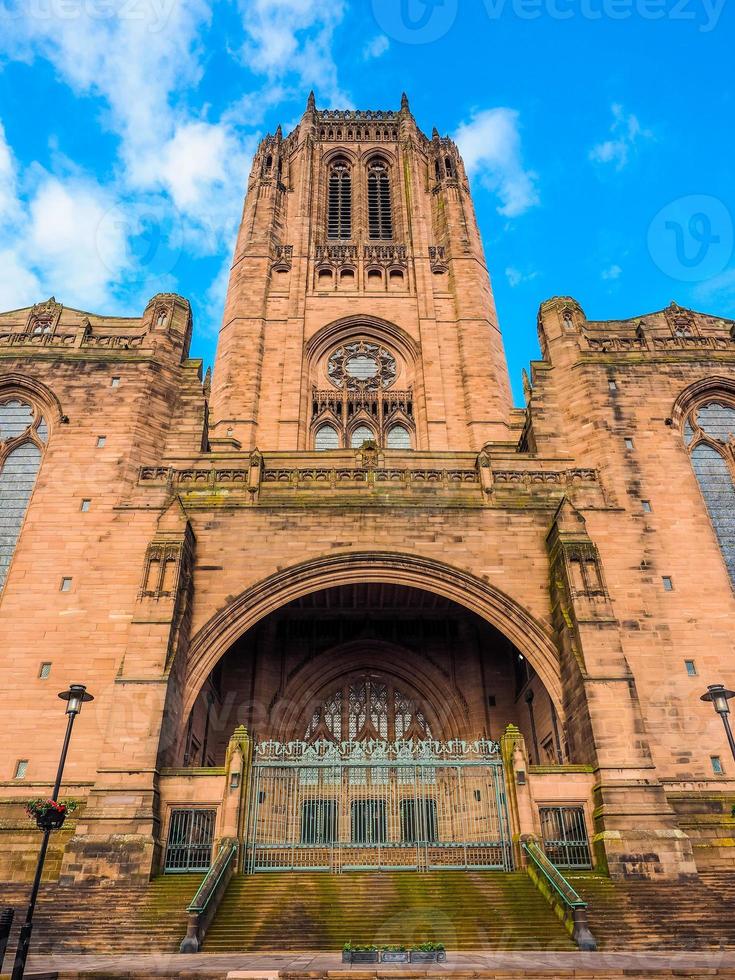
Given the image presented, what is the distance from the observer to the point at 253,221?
38.8 meters

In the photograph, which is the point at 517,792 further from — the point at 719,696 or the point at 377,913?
the point at 719,696

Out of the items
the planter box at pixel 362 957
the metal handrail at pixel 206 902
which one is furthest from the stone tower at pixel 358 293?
the planter box at pixel 362 957

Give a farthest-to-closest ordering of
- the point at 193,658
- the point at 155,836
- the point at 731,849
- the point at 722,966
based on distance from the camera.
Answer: the point at 193,658
the point at 731,849
the point at 155,836
the point at 722,966

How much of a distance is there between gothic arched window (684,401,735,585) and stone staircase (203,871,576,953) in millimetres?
11682

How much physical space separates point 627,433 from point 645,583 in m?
5.08

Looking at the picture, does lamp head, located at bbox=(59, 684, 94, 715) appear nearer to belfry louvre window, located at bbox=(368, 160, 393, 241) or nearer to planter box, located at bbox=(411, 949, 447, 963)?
planter box, located at bbox=(411, 949, 447, 963)

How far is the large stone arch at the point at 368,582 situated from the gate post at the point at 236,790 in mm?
2139

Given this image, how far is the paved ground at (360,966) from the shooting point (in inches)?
354

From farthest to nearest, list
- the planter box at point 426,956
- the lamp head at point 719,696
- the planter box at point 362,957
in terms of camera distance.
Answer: the lamp head at point 719,696 → the planter box at point 426,956 → the planter box at point 362,957

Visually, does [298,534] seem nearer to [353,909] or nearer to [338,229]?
[353,909]

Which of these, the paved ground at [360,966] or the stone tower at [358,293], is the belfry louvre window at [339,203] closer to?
the stone tower at [358,293]

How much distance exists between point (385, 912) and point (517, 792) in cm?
407

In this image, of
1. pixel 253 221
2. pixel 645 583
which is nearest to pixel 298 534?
pixel 645 583

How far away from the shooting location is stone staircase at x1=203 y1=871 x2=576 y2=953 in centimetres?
1139
